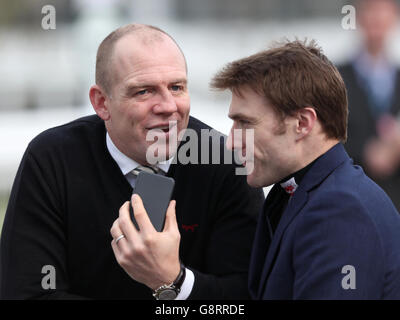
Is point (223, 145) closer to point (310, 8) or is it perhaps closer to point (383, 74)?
point (383, 74)

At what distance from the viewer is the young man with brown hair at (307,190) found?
97.5 inches

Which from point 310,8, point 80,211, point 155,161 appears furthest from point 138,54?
point 310,8

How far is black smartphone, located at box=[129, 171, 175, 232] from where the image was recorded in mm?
2705

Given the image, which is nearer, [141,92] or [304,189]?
[304,189]

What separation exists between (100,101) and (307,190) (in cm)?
101

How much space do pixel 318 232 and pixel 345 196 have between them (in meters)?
0.15

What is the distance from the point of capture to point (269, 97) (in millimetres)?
2768

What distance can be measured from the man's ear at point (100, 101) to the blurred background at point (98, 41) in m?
6.82

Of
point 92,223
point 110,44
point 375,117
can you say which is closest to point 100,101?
point 110,44

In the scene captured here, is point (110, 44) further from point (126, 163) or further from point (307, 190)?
point (307, 190)

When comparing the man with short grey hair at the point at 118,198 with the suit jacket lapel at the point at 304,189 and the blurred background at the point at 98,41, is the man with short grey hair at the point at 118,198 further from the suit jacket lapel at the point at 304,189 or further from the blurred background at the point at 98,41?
the blurred background at the point at 98,41

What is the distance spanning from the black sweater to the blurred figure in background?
2.61 metres

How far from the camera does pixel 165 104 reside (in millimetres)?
2994

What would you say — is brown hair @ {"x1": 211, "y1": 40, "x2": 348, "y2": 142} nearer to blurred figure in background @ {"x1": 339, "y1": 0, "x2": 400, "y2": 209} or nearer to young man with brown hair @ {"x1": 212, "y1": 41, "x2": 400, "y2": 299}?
young man with brown hair @ {"x1": 212, "y1": 41, "x2": 400, "y2": 299}
